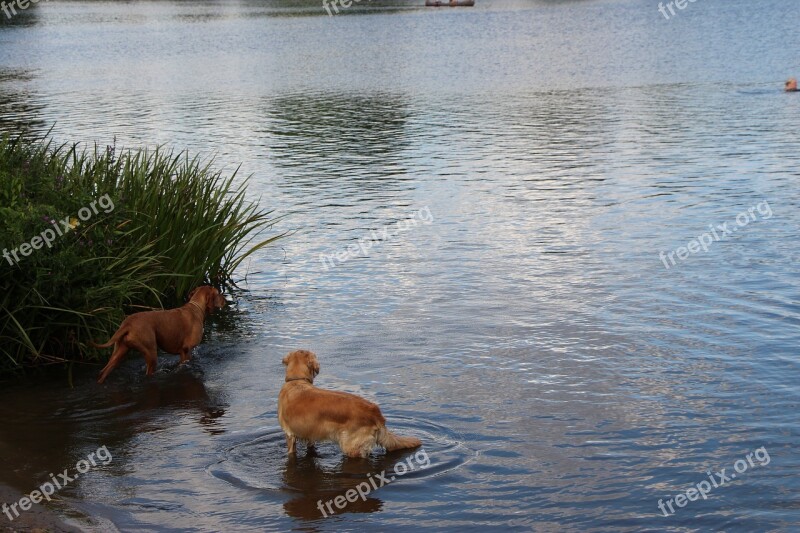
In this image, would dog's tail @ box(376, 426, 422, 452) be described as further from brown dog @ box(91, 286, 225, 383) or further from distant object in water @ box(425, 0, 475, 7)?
distant object in water @ box(425, 0, 475, 7)

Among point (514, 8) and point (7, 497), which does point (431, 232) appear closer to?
point (7, 497)

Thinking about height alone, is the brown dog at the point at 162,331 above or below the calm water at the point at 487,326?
above

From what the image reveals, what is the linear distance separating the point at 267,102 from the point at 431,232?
2398 centimetres

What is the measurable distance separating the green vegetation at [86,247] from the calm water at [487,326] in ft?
2.15

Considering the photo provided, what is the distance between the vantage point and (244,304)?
15.7 m

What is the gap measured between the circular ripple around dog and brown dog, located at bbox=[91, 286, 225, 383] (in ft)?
7.10

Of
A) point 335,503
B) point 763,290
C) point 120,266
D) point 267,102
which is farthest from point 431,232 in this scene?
point 267,102

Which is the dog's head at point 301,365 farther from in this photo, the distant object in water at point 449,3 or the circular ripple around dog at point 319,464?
the distant object in water at point 449,3

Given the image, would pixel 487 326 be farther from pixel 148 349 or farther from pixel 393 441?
pixel 393 441

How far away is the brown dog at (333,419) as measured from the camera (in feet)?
28.8

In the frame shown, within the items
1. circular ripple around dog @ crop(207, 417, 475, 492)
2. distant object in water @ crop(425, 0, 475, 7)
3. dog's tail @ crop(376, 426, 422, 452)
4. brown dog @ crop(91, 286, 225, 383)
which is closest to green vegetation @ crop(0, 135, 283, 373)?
brown dog @ crop(91, 286, 225, 383)

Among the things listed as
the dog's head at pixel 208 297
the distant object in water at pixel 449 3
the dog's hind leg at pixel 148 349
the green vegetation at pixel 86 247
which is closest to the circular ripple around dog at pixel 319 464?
the dog's hind leg at pixel 148 349

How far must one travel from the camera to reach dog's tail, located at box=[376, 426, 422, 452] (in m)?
8.99

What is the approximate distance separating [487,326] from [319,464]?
209 inches
